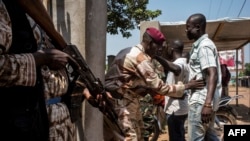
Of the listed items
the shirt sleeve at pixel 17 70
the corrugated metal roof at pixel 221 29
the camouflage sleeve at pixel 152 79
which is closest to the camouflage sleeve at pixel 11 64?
the shirt sleeve at pixel 17 70

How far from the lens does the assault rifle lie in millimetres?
1430

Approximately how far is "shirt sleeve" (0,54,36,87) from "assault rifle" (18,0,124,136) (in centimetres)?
22

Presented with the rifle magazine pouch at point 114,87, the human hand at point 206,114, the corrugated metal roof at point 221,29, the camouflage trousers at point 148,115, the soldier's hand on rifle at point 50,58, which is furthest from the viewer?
the corrugated metal roof at point 221,29

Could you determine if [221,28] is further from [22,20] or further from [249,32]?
[22,20]

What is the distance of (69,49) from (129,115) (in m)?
1.40

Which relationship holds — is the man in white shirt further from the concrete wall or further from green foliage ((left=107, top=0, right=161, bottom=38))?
green foliage ((left=107, top=0, right=161, bottom=38))

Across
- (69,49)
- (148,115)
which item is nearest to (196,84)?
→ (69,49)

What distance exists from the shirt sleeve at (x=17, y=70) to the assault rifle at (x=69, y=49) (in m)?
0.22

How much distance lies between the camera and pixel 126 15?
14.6 metres

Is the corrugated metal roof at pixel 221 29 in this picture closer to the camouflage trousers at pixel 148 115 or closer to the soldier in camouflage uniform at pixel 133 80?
the camouflage trousers at pixel 148 115

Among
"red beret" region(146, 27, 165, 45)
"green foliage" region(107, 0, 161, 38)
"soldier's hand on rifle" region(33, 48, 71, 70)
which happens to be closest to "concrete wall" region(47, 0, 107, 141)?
"red beret" region(146, 27, 165, 45)

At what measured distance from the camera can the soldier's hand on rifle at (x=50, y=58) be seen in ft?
4.47

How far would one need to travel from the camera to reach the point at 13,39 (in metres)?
1.34

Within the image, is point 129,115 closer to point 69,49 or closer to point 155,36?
point 155,36
